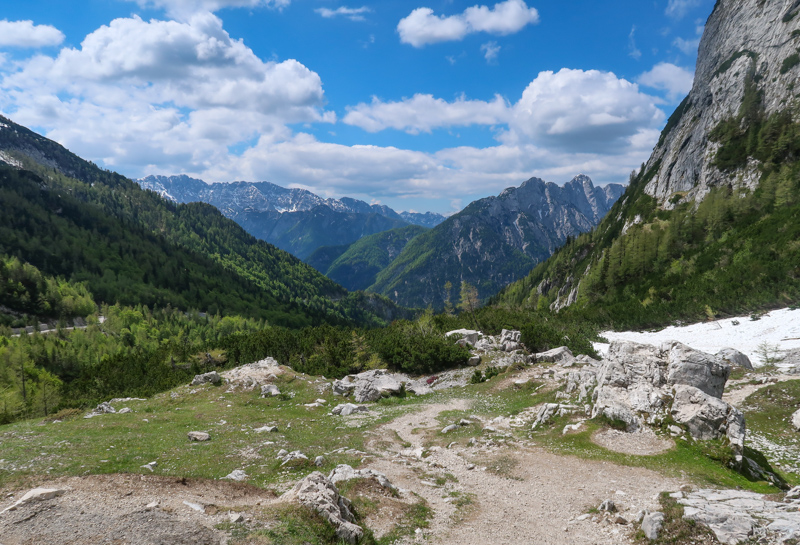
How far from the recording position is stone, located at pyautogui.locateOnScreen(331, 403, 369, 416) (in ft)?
105

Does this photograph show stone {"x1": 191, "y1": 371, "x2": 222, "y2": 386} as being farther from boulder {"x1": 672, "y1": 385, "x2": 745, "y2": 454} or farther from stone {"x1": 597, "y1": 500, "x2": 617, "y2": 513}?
boulder {"x1": 672, "y1": 385, "x2": 745, "y2": 454}

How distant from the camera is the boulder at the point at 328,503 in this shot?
10805 mm

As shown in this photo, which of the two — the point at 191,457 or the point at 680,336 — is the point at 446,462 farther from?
the point at 680,336

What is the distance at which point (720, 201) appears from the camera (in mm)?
89688

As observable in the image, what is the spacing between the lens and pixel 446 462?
64.6 ft

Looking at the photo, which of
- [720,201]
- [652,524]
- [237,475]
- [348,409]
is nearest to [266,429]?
[348,409]

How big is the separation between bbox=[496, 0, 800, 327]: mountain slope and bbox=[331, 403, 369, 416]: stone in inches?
2009

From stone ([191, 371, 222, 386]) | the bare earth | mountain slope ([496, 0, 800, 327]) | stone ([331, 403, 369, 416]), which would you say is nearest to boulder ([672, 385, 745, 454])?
the bare earth

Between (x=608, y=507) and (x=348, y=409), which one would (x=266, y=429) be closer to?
(x=348, y=409)

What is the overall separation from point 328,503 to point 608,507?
10232 mm

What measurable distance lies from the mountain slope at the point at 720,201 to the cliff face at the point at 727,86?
1.46 feet

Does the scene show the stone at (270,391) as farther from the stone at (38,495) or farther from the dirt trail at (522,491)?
the stone at (38,495)

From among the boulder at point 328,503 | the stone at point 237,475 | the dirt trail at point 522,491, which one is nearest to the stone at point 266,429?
the stone at point 237,475

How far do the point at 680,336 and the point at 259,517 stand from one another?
56181 mm
